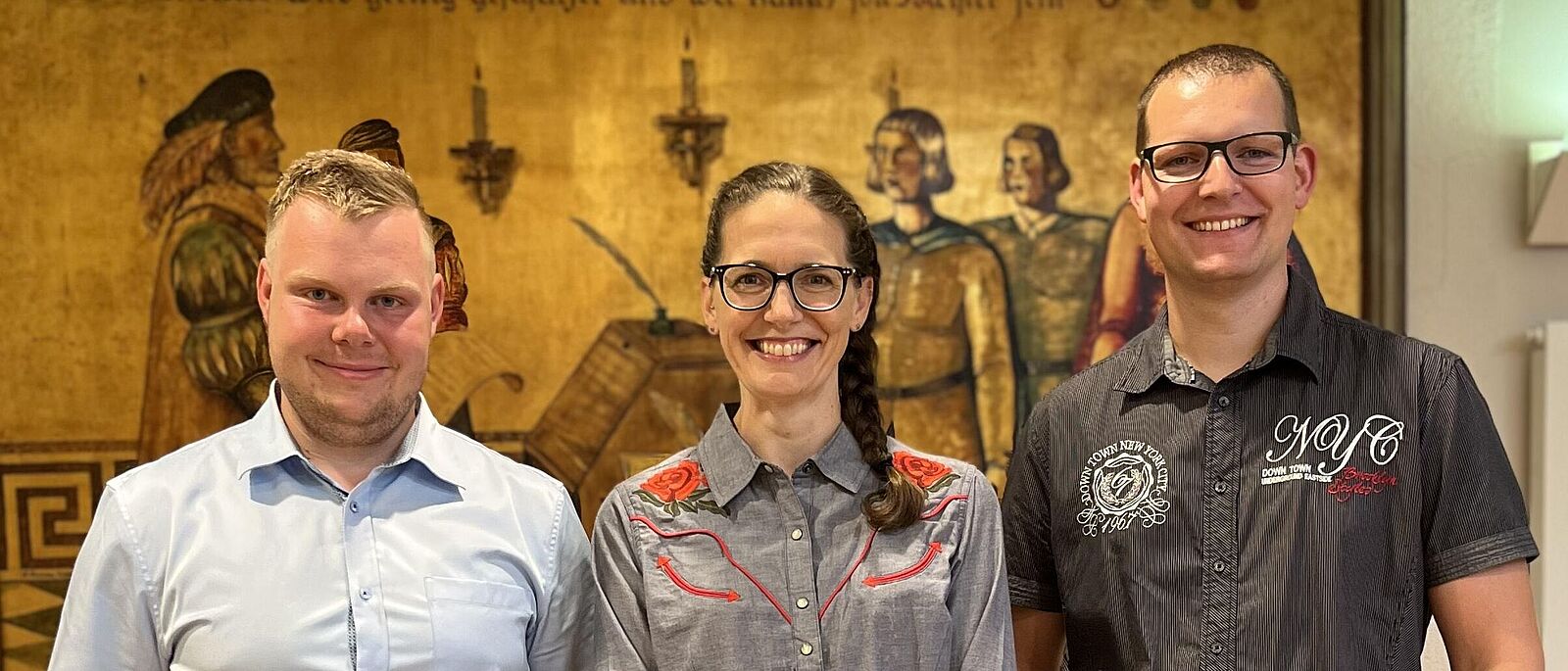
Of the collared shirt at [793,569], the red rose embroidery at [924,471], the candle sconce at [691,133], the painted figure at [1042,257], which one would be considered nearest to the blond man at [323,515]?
the collared shirt at [793,569]

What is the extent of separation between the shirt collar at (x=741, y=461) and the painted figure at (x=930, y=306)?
1.97 m

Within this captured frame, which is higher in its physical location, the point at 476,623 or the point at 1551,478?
the point at 476,623

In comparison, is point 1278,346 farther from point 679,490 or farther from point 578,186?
point 578,186

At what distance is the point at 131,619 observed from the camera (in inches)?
75.4

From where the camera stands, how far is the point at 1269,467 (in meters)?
2.12

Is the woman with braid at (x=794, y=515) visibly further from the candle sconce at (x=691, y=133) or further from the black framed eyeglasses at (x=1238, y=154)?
the candle sconce at (x=691, y=133)

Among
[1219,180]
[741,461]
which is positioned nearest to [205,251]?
[741,461]

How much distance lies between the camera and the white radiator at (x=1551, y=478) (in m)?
3.89

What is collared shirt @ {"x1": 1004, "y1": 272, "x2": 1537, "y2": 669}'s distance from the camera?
2057 millimetres

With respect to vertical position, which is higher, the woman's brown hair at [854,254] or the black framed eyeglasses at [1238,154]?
the black framed eyeglasses at [1238,154]

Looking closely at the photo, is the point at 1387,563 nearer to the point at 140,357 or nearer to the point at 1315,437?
the point at 1315,437

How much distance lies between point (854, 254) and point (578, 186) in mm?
2083

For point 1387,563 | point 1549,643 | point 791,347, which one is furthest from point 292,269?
point 1549,643

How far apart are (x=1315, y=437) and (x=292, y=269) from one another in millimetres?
1604
